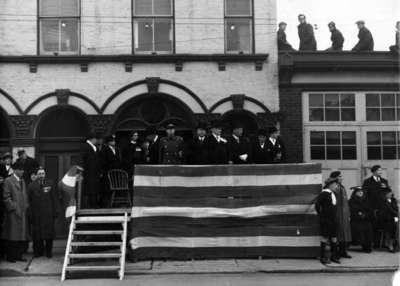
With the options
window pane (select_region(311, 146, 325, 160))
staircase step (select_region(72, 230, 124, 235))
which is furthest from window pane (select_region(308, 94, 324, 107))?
staircase step (select_region(72, 230, 124, 235))

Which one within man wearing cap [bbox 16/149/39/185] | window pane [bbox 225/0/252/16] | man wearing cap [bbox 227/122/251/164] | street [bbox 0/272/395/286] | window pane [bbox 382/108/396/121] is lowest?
street [bbox 0/272/395/286]

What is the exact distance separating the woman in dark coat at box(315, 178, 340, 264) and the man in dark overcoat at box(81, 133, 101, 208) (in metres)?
4.30

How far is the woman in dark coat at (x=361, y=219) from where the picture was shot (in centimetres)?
1240

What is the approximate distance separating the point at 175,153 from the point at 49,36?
5.12 metres

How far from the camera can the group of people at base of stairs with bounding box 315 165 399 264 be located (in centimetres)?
1130

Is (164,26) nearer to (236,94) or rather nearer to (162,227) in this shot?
(236,94)

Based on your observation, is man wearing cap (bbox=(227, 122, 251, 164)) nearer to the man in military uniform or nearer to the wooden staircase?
the man in military uniform

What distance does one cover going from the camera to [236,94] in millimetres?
14969

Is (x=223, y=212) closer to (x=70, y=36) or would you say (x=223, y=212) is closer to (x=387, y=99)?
(x=387, y=99)

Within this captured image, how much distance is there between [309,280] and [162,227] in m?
2.96

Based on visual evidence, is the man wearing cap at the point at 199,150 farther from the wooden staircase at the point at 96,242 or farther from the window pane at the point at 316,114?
the window pane at the point at 316,114

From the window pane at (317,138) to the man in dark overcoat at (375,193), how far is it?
6.90ft

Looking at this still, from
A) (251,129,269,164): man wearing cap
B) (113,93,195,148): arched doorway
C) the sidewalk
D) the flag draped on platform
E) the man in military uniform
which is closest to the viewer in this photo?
the sidewalk

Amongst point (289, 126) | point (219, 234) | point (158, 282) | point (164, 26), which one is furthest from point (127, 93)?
point (158, 282)
